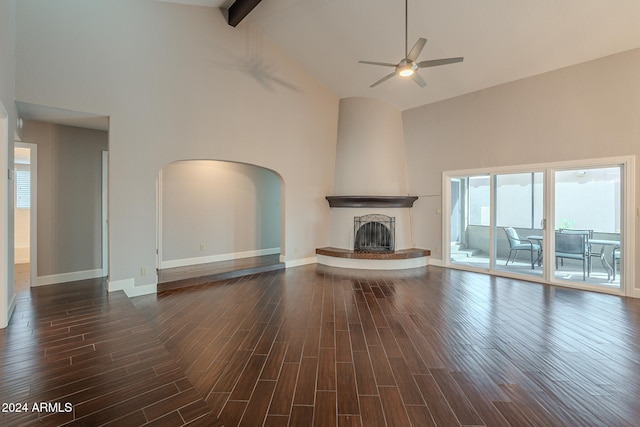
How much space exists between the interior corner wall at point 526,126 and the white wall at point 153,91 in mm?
2866

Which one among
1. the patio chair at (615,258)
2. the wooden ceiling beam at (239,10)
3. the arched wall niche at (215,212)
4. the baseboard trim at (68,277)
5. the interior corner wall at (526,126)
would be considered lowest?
the baseboard trim at (68,277)

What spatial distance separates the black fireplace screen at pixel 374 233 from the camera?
6621 millimetres

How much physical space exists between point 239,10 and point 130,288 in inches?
184

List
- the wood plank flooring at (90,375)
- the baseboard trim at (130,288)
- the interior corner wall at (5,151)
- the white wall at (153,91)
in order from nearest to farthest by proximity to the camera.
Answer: the wood plank flooring at (90,375), the interior corner wall at (5,151), the white wall at (153,91), the baseboard trim at (130,288)

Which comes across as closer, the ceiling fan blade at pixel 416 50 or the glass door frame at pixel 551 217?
the ceiling fan blade at pixel 416 50

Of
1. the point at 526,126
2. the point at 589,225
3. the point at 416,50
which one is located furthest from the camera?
the point at 526,126

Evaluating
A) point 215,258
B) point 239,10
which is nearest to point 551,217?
point 239,10

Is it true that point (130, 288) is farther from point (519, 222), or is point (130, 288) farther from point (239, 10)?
point (519, 222)

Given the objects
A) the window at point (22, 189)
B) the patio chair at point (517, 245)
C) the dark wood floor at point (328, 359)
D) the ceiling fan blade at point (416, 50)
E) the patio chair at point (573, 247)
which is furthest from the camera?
the window at point (22, 189)

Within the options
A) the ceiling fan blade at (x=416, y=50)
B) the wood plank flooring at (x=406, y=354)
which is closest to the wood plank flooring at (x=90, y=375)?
the wood plank flooring at (x=406, y=354)

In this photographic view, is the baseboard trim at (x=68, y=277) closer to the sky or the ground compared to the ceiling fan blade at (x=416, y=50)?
closer to the ground

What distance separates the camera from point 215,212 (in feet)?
20.7

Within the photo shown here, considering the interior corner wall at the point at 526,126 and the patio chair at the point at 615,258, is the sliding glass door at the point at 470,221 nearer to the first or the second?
the interior corner wall at the point at 526,126

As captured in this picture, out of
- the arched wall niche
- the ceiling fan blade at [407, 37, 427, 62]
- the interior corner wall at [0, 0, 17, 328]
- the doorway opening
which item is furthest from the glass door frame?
the doorway opening
